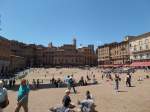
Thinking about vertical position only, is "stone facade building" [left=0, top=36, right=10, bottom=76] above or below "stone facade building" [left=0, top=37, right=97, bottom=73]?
below

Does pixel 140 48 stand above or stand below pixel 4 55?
above

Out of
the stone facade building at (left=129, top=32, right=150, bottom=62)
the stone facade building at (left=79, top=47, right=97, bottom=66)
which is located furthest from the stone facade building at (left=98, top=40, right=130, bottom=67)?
the stone facade building at (left=79, top=47, right=97, bottom=66)

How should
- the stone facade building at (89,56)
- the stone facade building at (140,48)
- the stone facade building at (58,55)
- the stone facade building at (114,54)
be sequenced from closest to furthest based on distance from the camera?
the stone facade building at (140,48) → the stone facade building at (114,54) → the stone facade building at (58,55) → the stone facade building at (89,56)

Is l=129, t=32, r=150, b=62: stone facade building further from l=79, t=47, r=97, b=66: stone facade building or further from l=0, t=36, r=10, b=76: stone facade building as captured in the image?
l=79, t=47, r=97, b=66: stone facade building

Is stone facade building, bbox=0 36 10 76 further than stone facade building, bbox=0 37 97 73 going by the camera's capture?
No

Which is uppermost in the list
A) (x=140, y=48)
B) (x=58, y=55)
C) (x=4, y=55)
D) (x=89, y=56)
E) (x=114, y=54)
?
(x=58, y=55)

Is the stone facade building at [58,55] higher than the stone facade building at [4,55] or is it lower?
higher

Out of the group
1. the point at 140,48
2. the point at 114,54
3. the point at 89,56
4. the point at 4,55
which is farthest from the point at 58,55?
the point at 4,55

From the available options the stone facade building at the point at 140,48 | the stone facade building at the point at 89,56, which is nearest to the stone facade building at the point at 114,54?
the stone facade building at the point at 140,48

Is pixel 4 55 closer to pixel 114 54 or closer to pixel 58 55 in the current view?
pixel 114 54

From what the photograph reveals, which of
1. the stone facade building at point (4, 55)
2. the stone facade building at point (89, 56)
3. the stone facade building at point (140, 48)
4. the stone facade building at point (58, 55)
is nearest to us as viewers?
the stone facade building at point (4, 55)

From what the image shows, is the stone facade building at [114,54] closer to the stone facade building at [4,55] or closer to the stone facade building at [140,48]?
the stone facade building at [140,48]

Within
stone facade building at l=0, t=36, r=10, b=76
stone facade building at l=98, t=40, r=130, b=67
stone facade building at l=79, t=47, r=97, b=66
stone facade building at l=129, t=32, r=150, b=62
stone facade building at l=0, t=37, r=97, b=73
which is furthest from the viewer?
stone facade building at l=79, t=47, r=97, b=66

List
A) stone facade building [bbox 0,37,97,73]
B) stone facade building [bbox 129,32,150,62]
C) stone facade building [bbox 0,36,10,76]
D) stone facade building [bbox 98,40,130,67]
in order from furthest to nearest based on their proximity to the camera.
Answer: stone facade building [bbox 0,37,97,73] → stone facade building [bbox 98,40,130,67] → stone facade building [bbox 129,32,150,62] → stone facade building [bbox 0,36,10,76]
